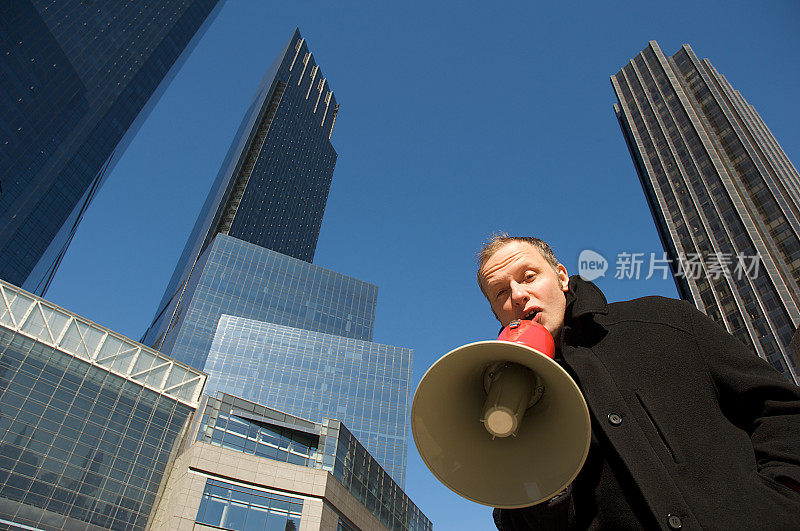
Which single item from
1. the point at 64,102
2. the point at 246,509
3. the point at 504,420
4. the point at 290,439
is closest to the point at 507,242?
the point at 504,420

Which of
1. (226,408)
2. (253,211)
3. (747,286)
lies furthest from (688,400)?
(253,211)

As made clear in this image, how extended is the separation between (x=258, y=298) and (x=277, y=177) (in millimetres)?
44390

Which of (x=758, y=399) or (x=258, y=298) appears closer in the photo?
(x=758, y=399)

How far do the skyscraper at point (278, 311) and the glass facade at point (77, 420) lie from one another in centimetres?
4118

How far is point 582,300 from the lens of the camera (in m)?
2.22

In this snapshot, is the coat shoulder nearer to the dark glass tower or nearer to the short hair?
the short hair

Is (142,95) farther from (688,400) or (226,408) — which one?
(688,400)

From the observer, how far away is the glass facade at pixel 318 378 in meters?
68.5

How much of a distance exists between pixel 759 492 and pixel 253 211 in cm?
11166

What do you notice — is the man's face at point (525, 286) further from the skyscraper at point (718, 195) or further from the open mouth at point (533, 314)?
the skyscraper at point (718, 195)

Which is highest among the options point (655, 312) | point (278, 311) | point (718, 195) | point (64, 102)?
point (64, 102)

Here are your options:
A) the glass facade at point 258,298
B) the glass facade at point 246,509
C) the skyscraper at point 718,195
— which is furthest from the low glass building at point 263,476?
the glass facade at point 258,298

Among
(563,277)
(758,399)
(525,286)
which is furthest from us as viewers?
(563,277)

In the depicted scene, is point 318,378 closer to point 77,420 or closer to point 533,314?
point 77,420
